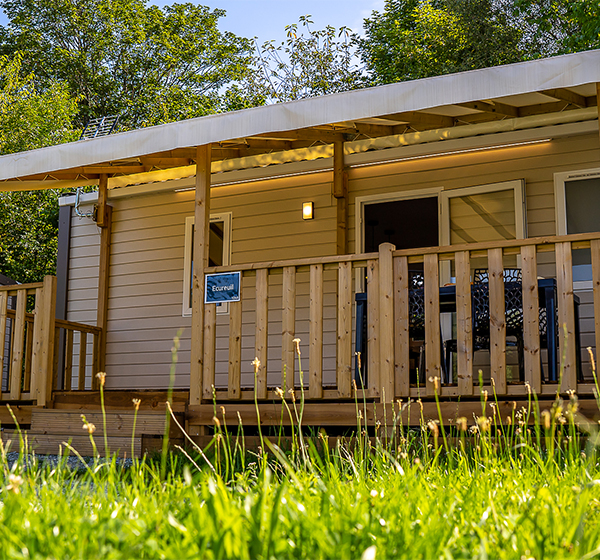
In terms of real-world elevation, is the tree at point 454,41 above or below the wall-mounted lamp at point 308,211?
above

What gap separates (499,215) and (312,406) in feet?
9.96

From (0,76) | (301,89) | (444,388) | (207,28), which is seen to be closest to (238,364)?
(444,388)

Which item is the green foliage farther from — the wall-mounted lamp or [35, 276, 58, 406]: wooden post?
[35, 276, 58, 406]: wooden post

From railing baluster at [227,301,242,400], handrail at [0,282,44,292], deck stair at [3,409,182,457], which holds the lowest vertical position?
deck stair at [3,409,182,457]

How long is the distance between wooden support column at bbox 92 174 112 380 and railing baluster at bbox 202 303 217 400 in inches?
129

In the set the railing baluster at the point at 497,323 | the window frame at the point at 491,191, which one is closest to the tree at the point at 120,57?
the window frame at the point at 491,191

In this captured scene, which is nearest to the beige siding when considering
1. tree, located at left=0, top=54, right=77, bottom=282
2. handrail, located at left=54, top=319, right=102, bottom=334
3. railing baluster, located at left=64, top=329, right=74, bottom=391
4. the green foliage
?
handrail, located at left=54, top=319, right=102, bottom=334

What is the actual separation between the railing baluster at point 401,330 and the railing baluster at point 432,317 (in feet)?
0.46

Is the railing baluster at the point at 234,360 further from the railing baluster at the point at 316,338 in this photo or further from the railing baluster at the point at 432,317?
the railing baluster at the point at 432,317

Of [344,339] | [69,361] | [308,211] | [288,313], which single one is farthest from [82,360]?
[344,339]

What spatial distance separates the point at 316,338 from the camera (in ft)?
17.2

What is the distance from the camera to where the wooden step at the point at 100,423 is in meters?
5.44

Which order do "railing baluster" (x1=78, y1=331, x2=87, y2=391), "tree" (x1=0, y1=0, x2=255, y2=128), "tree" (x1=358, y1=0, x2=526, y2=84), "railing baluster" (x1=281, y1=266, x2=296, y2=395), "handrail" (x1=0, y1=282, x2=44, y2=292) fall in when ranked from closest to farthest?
"railing baluster" (x1=281, y1=266, x2=296, y2=395) < "handrail" (x1=0, y1=282, x2=44, y2=292) < "railing baluster" (x1=78, y1=331, x2=87, y2=391) < "tree" (x1=358, y1=0, x2=526, y2=84) < "tree" (x1=0, y1=0, x2=255, y2=128)

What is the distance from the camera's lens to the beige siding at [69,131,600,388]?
701 centimetres
